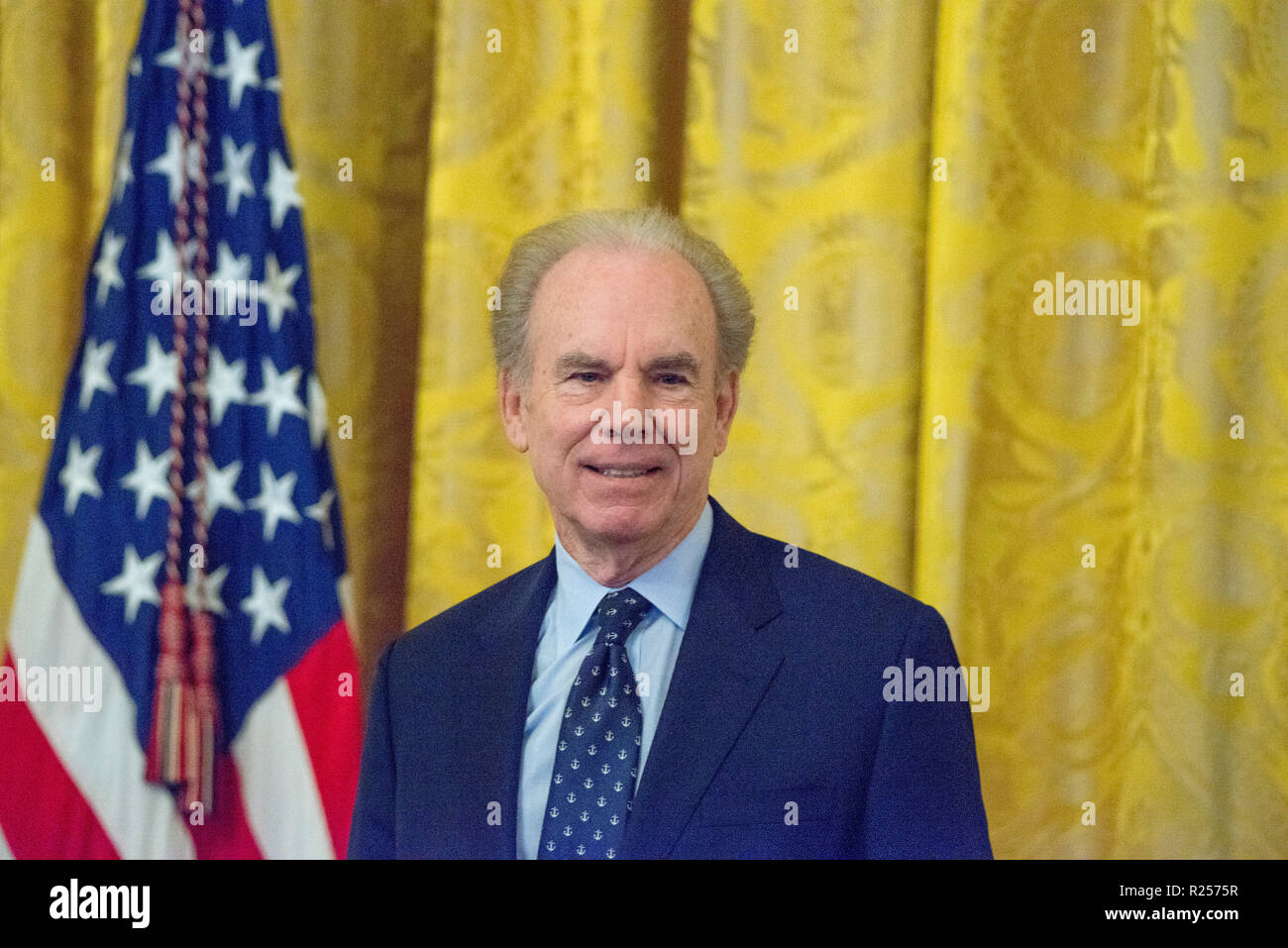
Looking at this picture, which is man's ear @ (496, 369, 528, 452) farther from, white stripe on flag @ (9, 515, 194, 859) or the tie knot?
white stripe on flag @ (9, 515, 194, 859)

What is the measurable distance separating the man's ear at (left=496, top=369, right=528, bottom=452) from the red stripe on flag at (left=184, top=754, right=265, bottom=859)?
727mm

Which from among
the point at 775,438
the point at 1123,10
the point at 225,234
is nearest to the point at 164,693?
the point at 225,234

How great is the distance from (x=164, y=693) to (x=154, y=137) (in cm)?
89

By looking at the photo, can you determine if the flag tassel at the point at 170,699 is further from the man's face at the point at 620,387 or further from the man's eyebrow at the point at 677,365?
the man's eyebrow at the point at 677,365

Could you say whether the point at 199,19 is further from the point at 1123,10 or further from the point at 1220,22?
the point at 1220,22

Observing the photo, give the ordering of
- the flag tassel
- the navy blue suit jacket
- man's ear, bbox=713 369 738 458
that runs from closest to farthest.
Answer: the navy blue suit jacket → man's ear, bbox=713 369 738 458 → the flag tassel

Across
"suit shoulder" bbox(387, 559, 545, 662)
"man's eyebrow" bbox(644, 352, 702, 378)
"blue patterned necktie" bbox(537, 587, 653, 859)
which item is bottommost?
"blue patterned necktie" bbox(537, 587, 653, 859)

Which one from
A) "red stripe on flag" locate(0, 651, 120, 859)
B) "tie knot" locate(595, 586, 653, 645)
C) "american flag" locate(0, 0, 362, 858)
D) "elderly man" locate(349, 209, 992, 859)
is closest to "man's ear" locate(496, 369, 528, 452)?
"elderly man" locate(349, 209, 992, 859)

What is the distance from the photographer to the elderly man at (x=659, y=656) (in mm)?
1461

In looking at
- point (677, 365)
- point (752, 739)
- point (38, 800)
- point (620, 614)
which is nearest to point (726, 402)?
point (677, 365)

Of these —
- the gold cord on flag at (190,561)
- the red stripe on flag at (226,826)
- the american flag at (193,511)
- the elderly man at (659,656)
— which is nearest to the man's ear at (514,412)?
the elderly man at (659,656)

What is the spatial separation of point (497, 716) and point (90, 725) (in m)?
0.73

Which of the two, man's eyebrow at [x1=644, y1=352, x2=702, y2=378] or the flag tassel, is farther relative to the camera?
the flag tassel

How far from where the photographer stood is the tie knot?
4.99ft
